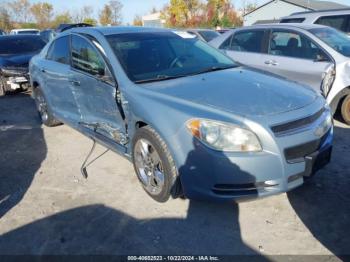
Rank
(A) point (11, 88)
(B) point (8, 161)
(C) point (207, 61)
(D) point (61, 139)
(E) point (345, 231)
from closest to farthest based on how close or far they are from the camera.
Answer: (E) point (345, 231)
(C) point (207, 61)
(B) point (8, 161)
(D) point (61, 139)
(A) point (11, 88)

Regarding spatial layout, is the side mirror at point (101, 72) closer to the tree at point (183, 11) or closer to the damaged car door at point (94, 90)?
the damaged car door at point (94, 90)

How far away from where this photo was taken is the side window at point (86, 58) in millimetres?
4006

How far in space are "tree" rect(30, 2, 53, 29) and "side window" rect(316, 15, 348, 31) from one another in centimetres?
5482

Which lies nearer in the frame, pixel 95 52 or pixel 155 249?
pixel 155 249

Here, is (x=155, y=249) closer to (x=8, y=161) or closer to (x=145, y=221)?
(x=145, y=221)

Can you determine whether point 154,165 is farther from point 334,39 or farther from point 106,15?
point 106,15

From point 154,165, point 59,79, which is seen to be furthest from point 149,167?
point 59,79

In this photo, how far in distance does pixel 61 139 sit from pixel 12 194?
72.8 inches

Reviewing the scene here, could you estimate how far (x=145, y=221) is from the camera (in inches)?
131

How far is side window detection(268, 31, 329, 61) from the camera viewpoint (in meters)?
5.88

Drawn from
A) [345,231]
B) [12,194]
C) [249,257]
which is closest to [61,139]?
[12,194]

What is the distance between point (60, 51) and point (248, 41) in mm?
3620

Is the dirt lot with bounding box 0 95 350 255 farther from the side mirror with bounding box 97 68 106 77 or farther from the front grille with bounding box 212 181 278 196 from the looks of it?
the side mirror with bounding box 97 68 106 77

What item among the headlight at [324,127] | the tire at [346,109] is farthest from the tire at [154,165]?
the tire at [346,109]
